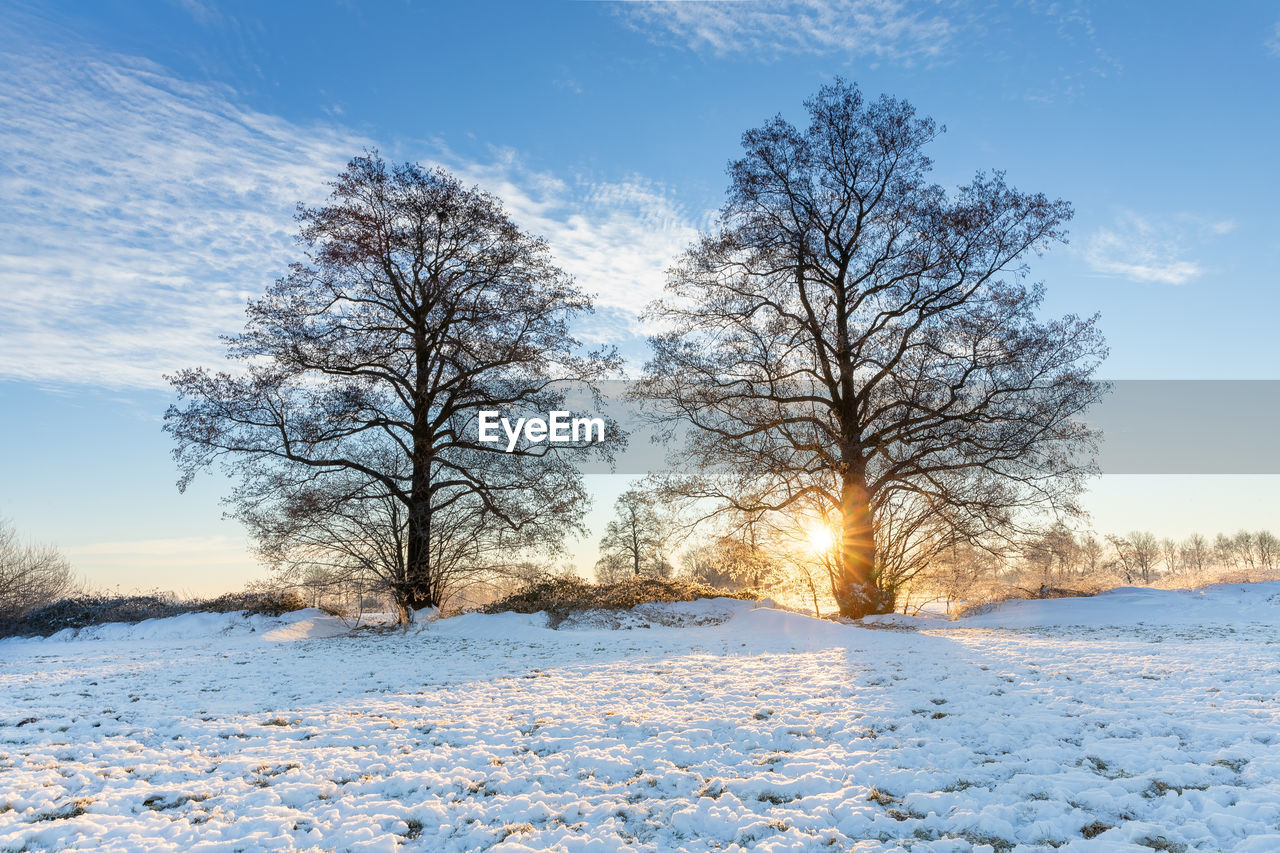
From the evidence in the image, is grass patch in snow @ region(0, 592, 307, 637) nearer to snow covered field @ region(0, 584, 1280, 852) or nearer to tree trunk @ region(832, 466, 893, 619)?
snow covered field @ region(0, 584, 1280, 852)

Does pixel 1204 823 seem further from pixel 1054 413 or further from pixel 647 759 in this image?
pixel 1054 413

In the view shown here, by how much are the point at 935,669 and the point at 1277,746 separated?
3752 mm

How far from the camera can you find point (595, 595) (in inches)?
691

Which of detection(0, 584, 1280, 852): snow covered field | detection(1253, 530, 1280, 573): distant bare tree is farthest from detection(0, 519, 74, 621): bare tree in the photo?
detection(1253, 530, 1280, 573): distant bare tree

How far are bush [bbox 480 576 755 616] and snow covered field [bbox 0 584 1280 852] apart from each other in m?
6.09

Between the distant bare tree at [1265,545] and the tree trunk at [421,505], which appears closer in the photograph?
the tree trunk at [421,505]

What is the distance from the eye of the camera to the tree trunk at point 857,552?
15.9 metres

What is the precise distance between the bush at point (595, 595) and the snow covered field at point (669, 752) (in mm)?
6086

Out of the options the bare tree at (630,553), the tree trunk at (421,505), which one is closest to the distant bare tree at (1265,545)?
the bare tree at (630,553)

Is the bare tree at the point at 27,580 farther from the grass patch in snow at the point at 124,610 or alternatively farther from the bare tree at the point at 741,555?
the bare tree at the point at 741,555

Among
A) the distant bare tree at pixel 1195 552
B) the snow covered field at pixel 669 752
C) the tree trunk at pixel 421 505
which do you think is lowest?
the distant bare tree at pixel 1195 552

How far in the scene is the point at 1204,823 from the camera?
13.0ft

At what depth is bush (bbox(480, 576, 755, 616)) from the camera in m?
16.8

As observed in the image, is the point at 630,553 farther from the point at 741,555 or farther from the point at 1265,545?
the point at 1265,545
